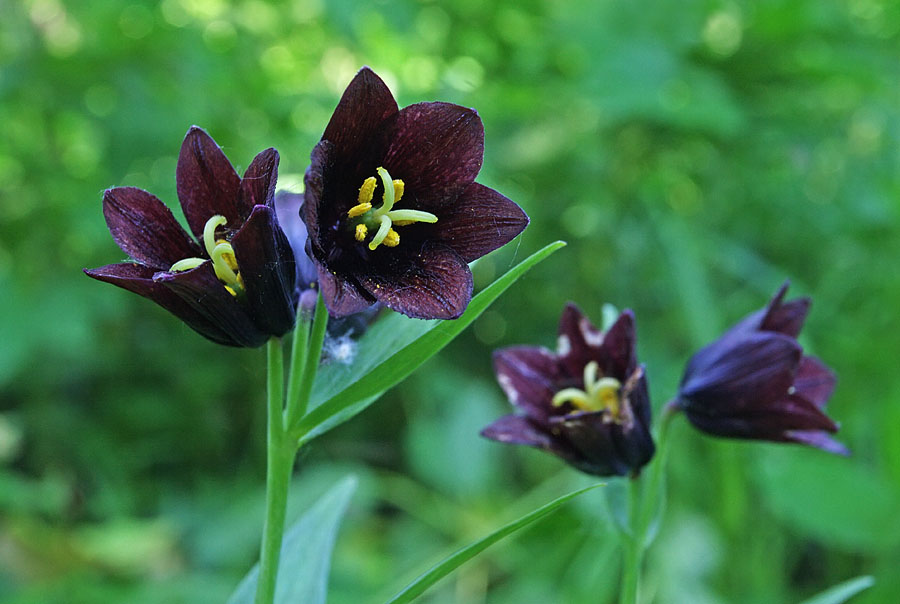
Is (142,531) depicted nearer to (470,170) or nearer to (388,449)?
(388,449)

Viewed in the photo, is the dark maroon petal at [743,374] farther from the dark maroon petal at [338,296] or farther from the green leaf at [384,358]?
the dark maroon petal at [338,296]

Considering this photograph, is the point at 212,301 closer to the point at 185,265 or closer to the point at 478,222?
the point at 185,265

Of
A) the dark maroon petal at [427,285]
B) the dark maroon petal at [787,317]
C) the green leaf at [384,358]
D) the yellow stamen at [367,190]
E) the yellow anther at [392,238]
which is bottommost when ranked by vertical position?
the dark maroon petal at [787,317]

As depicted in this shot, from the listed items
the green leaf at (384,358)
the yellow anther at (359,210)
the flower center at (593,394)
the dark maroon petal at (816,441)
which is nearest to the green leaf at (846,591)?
the dark maroon petal at (816,441)

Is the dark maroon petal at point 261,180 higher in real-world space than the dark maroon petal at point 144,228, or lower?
higher

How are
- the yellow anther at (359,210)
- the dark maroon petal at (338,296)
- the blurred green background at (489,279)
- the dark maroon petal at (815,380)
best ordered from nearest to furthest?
1. the dark maroon petal at (338,296)
2. the yellow anther at (359,210)
3. the dark maroon petal at (815,380)
4. the blurred green background at (489,279)

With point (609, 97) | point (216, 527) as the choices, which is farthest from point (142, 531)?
point (609, 97)
